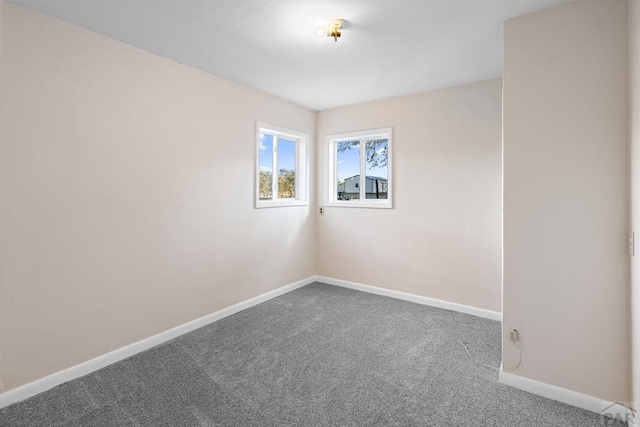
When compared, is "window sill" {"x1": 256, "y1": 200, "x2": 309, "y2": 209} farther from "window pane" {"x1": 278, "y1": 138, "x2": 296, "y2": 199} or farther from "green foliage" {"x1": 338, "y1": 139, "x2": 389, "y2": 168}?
"green foliage" {"x1": 338, "y1": 139, "x2": 389, "y2": 168}

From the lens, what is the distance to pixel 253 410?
1.87 meters

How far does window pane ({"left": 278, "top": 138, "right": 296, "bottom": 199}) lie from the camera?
4199 millimetres

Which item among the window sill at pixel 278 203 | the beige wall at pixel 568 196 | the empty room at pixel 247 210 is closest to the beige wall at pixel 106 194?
the empty room at pixel 247 210

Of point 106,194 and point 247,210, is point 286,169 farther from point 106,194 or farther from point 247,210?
point 106,194

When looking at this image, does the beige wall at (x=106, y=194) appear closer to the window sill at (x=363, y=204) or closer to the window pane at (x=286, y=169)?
the window pane at (x=286, y=169)

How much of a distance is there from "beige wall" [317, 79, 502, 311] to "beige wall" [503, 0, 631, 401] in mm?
1245

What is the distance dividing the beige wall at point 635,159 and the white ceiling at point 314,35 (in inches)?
19.1

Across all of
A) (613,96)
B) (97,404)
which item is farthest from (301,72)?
(97,404)

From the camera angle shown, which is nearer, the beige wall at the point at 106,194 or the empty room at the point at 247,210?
the empty room at the point at 247,210

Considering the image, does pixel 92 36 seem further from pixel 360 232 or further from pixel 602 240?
pixel 602 240

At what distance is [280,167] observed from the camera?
4.20 m

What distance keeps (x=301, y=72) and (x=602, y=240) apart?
8.93 ft

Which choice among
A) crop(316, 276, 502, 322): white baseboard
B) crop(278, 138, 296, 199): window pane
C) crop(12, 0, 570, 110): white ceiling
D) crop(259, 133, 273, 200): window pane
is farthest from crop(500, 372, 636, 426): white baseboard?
crop(278, 138, 296, 199): window pane

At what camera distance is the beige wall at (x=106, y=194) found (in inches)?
77.5
